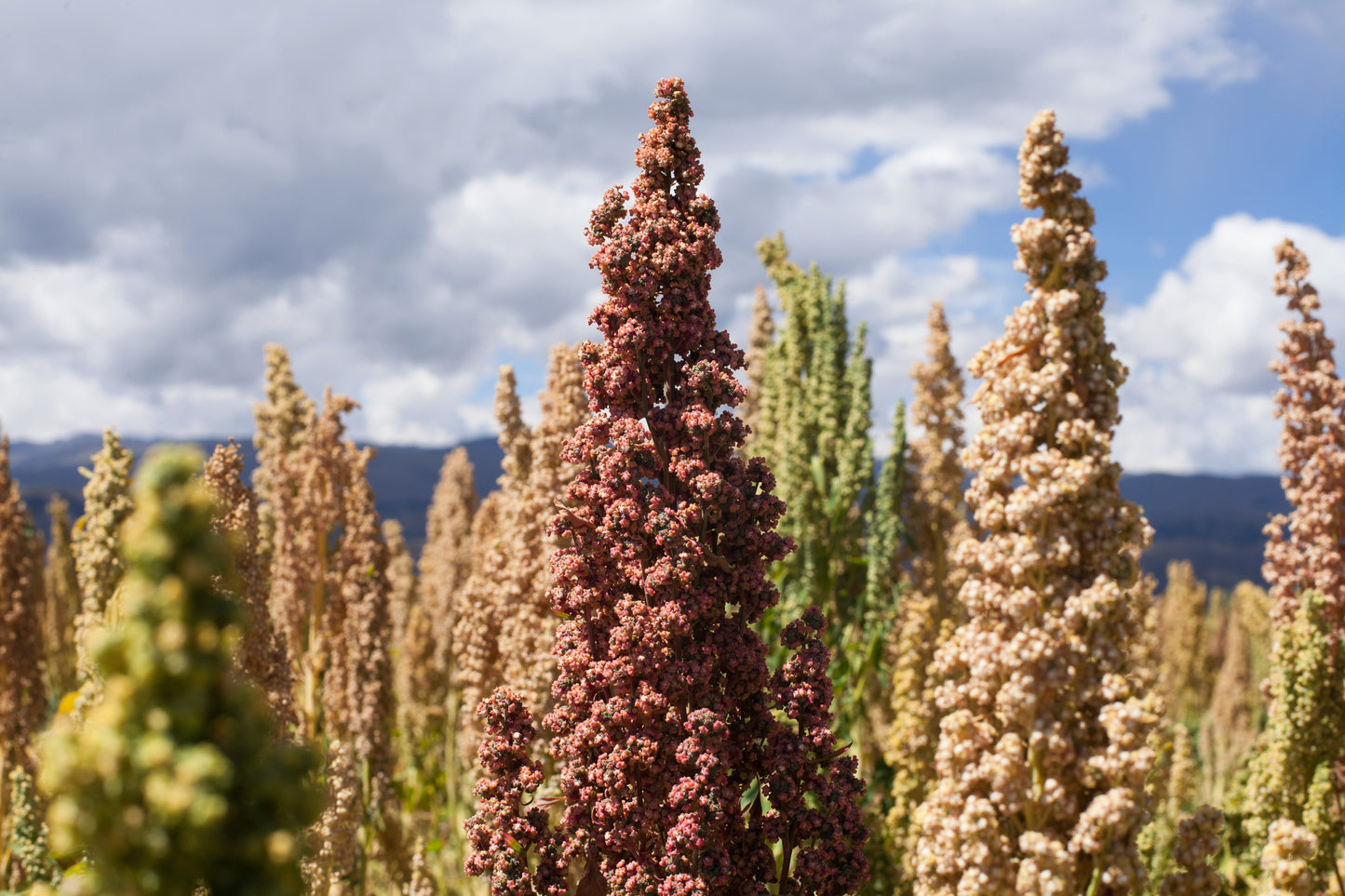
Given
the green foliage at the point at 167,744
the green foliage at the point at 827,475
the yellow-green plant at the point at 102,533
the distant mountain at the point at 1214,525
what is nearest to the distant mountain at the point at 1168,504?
the distant mountain at the point at 1214,525

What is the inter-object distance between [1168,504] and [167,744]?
217879mm

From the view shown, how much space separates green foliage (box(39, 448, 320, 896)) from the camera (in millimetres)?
1957

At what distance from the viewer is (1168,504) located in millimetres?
194500

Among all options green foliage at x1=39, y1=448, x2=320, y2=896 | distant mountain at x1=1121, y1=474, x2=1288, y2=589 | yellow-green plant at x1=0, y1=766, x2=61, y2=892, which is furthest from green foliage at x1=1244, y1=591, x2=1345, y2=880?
distant mountain at x1=1121, y1=474, x2=1288, y2=589

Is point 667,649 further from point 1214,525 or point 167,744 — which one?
point 1214,525

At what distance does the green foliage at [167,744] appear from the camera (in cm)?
196

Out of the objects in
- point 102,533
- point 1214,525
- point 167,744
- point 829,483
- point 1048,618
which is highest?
point 1214,525

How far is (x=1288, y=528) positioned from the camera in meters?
7.82

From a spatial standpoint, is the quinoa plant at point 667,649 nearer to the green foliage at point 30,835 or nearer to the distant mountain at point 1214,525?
the green foliage at point 30,835

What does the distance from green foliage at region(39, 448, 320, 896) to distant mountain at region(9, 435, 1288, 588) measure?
86780 mm

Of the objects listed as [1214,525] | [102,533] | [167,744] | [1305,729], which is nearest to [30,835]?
[102,533]

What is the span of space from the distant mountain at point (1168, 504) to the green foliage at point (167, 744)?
86.8 meters

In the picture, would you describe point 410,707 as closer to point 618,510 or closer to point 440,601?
point 440,601

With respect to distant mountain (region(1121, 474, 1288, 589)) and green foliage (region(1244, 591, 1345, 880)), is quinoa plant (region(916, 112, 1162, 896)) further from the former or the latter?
distant mountain (region(1121, 474, 1288, 589))
